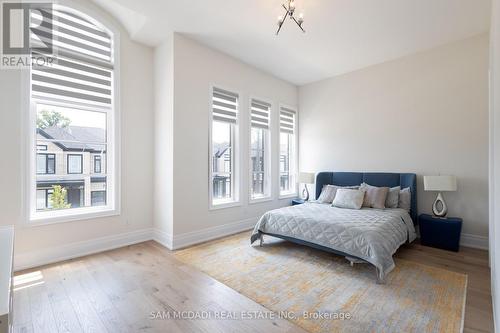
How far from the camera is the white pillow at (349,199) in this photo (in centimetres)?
389

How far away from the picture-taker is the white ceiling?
294 cm

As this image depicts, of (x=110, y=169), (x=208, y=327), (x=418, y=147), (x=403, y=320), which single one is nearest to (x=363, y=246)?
(x=403, y=320)

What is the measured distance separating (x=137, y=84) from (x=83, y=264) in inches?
105

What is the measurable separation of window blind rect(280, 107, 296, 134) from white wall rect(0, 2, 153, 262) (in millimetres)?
2844

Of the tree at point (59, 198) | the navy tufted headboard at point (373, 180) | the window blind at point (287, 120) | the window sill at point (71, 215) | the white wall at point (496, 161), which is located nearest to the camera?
the white wall at point (496, 161)

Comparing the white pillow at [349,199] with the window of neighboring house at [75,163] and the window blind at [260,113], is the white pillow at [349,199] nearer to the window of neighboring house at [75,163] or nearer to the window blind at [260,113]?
the window blind at [260,113]

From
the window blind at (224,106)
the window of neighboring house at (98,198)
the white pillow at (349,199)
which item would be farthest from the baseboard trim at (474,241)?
the window of neighboring house at (98,198)

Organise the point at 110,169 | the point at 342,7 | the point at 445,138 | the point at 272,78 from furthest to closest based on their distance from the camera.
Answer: the point at 272,78 < the point at 445,138 < the point at 110,169 < the point at 342,7

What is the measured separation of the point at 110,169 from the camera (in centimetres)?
359

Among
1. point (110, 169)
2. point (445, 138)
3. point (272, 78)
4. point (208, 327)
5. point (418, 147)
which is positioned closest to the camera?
point (208, 327)

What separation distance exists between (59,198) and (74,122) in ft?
3.44

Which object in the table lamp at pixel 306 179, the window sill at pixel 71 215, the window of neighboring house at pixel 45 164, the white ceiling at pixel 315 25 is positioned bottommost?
the window sill at pixel 71 215

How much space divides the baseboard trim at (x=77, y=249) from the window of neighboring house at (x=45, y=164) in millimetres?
974

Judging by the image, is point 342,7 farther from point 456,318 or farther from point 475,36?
point 456,318
